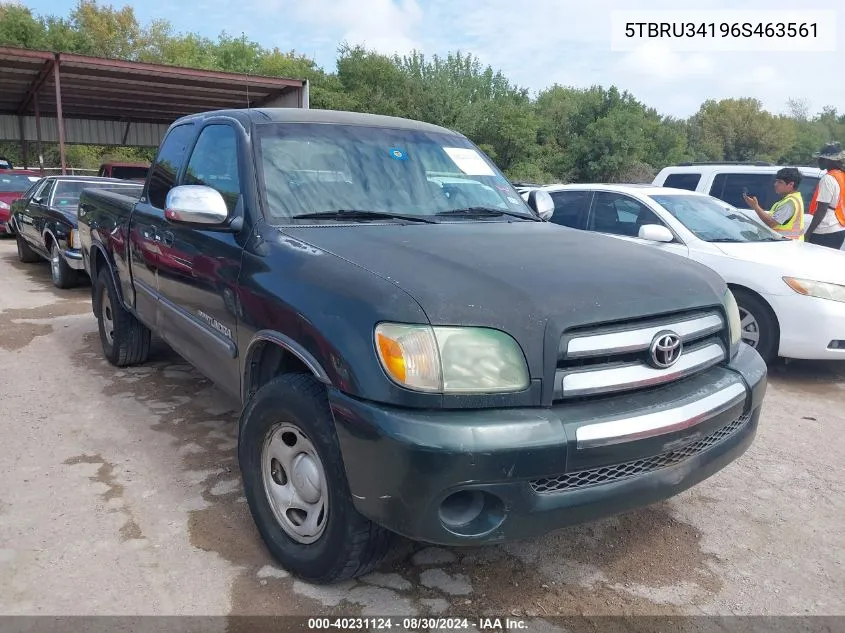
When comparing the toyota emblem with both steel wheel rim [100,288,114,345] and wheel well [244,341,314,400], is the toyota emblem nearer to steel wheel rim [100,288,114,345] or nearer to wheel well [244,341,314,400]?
wheel well [244,341,314,400]

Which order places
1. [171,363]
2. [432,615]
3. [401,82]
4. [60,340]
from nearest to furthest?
[432,615] → [171,363] → [60,340] → [401,82]

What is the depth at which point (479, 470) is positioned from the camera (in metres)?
2.04

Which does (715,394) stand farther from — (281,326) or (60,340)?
(60,340)

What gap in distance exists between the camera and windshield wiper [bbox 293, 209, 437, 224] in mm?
3004

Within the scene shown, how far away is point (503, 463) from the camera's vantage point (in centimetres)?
205

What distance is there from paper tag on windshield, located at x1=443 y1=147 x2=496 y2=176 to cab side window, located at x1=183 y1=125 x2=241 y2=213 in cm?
116

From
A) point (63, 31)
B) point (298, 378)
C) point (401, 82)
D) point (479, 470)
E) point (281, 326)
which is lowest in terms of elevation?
point (479, 470)

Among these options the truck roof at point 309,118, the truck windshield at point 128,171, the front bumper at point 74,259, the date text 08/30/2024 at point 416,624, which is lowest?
the date text 08/30/2024 at point 416,624

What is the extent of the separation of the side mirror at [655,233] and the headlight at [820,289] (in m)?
1.05

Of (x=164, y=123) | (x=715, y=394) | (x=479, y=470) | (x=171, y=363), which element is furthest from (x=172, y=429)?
(x=164, y=123)

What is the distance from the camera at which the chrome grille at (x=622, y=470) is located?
2.18m

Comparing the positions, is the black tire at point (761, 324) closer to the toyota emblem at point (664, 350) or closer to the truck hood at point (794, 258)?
the truck hood at point (794, 258)

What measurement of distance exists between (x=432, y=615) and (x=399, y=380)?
944 mm

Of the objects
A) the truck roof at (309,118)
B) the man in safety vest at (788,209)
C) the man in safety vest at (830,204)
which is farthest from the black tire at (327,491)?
the man in safety vest at (830,204)
